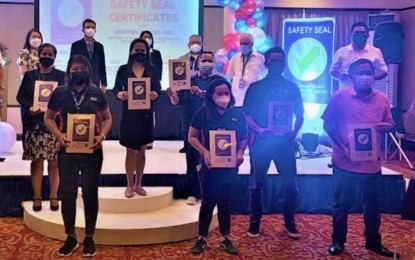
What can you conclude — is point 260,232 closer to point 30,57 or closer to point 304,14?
point 30,57

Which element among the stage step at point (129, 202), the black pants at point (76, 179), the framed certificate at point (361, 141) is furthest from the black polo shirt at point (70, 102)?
the framed certificate at point (361, 141)

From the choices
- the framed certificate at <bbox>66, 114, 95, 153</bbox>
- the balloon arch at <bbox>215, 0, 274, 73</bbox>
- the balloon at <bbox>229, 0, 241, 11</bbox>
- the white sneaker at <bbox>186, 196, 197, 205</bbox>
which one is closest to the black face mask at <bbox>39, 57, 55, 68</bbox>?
the framed certificate at <bbox>66, 114, 95, 153</bbox>

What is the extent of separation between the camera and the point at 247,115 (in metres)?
4.21

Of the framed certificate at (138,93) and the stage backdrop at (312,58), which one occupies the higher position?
the stage backdrop at (312,58)

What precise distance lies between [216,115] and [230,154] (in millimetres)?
299

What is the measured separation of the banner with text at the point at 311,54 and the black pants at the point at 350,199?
3.10 meters

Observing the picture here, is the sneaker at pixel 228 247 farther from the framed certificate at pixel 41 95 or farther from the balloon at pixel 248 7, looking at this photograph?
the balloon at pixel 248 7

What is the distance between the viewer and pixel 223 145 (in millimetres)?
3695

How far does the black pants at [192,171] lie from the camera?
4.77 metres

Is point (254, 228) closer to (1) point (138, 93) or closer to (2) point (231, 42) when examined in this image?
(1) point (138, 93)

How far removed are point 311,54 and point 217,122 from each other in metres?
3.56

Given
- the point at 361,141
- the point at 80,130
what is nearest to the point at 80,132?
the point at 80,130

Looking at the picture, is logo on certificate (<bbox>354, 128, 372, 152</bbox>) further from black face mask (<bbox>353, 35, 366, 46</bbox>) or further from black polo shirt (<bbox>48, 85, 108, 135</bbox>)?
black polo shirt (<bbox>48, 85, 108, 135</bbox>)

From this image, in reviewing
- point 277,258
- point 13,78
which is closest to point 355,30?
point 277,258
